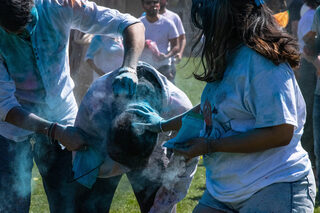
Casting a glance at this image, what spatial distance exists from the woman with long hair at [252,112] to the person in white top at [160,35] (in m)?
4.26

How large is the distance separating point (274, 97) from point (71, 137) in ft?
4.23

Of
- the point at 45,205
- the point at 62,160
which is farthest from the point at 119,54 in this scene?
the point at 62,160

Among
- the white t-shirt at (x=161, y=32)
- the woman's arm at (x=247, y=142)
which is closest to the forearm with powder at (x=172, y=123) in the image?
the woman's arm at (x=247, y=142)

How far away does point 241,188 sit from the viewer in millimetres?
2242

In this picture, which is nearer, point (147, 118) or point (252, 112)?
point (252, 112)

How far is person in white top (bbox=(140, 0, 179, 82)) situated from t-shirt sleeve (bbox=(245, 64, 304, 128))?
175 inches

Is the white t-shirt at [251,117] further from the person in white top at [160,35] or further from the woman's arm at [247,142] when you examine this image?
the person in white top at [160,35]

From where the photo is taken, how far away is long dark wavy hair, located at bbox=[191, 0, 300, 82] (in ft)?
7.04

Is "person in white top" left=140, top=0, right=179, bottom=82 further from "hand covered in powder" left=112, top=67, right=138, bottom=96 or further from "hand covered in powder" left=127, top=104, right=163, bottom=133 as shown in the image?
"hand covered in powder" left=112, top=67, right=138, bottom=96

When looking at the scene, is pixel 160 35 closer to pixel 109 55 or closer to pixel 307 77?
pixel 109 55

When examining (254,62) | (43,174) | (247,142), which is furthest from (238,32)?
(43,174)

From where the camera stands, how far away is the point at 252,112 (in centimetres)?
217

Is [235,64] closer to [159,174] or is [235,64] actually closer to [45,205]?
[159,174]

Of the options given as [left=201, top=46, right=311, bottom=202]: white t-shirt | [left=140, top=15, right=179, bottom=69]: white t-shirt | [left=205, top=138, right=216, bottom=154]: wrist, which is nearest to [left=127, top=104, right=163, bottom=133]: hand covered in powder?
[left=201, top=46, right=311, bottom=202]: white t-shirt
